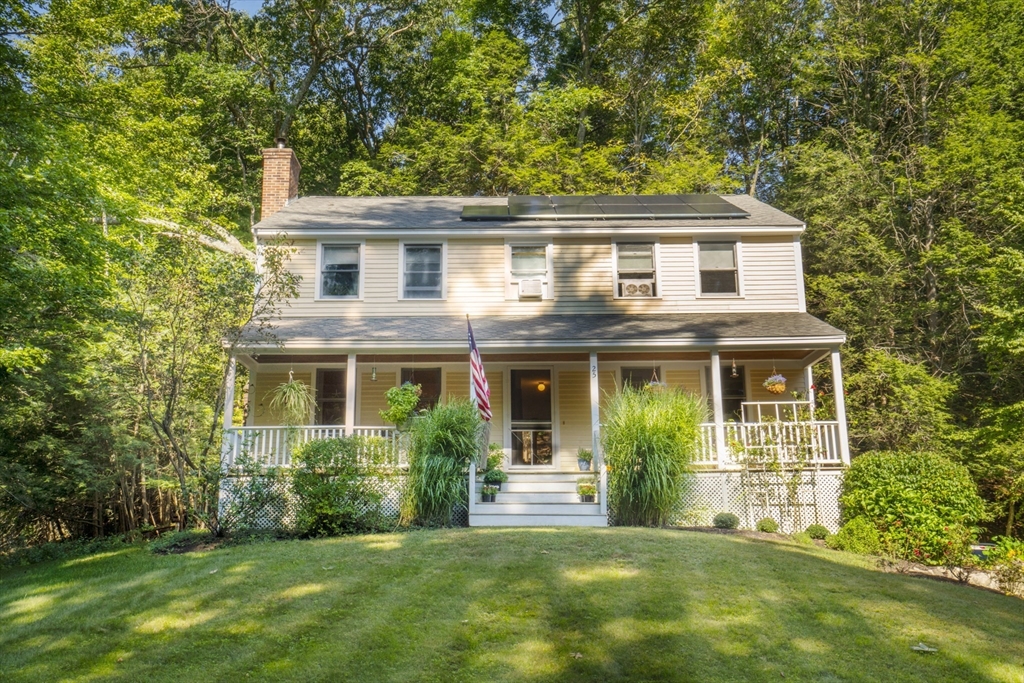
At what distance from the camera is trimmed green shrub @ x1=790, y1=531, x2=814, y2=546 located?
11.0m

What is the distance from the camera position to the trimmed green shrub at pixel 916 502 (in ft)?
34.0

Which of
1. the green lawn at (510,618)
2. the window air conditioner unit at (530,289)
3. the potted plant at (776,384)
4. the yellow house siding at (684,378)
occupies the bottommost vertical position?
the green lawn at (510,618)

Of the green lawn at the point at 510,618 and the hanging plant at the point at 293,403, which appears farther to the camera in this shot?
the hanging plant at the point at 293,403

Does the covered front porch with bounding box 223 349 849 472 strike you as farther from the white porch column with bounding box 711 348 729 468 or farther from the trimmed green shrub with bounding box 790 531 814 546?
the trimmed green shrub with bounding box 790 531 814 546

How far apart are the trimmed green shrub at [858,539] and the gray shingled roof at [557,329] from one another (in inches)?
144

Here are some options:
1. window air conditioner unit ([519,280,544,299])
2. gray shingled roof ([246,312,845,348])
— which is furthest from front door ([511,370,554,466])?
window air conditioner unit ([519,280,544,299])

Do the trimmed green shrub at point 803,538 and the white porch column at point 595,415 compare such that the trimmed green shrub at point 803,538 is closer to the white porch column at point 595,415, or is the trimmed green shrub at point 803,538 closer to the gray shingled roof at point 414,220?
the white porch column at point 595,415

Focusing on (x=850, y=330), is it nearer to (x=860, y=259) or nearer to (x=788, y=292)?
(x=860, y=259)

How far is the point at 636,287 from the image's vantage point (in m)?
15.6

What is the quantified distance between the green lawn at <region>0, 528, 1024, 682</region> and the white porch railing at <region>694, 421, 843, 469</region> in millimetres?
3805

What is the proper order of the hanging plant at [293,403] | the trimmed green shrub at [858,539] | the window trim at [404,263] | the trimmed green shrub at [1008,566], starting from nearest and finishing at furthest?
the trimmed green shrub at [1008,566]
the trimmed green shrub at [858,539]
the hanging plant at [293,403]
the window trim at [404,263]

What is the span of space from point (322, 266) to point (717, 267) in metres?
8.57

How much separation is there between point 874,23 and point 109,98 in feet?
66.1

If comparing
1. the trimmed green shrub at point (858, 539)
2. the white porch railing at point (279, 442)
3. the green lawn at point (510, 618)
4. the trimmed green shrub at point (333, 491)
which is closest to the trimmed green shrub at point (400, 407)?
the white porch railing at point (279, 442)
